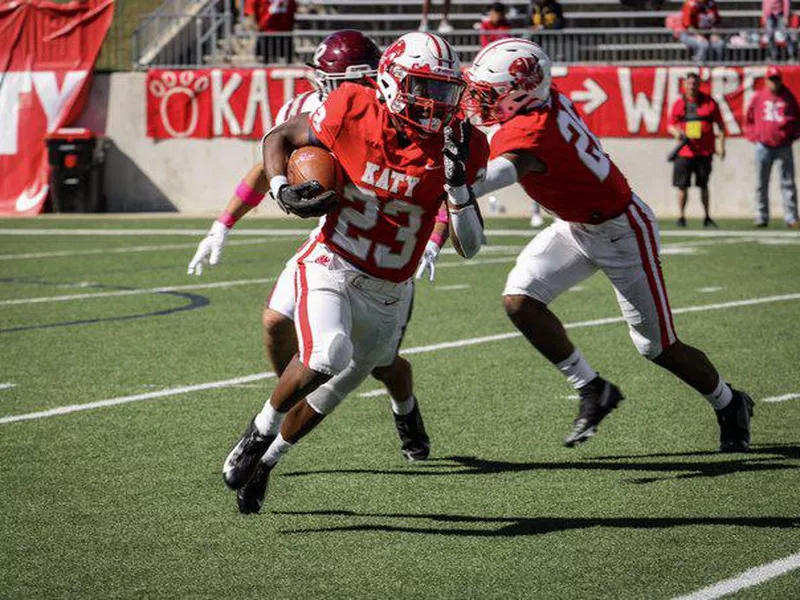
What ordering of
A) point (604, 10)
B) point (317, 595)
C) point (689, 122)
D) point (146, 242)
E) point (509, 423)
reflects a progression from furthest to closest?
1. point (604, 10)
2. point (689, 122)
3. point (146, 242)
4. point (509, 423)
5. point (317, 595)

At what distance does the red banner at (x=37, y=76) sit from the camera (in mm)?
20953

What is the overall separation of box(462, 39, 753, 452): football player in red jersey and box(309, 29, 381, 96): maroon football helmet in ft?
1.43

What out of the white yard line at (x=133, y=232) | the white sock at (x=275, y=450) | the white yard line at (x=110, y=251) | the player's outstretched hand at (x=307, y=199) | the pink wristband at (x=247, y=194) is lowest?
the white yard line at (x=133, y=232)

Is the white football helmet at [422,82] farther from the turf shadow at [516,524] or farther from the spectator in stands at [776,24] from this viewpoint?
the spectator in stands at [776,24]

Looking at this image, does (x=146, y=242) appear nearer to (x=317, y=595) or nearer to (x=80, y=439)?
(x=80, y=439)

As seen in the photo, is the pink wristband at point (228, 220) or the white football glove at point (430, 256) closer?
the pink wristband at point (228, 220)

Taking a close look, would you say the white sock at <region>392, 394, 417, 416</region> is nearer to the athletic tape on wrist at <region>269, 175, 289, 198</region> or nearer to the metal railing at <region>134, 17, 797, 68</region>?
the athletic tape on wrist at <region>269, 175, 289, 198</region>

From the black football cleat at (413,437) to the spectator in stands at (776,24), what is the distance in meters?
15.1

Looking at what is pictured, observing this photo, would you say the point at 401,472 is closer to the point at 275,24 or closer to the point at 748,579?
the point at 748,579

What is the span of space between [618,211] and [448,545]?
197 cm

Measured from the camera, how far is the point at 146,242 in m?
16.3

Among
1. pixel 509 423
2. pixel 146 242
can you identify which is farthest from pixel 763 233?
→ pixel 509 423

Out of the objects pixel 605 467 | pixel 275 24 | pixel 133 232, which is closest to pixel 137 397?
pixel 605 467

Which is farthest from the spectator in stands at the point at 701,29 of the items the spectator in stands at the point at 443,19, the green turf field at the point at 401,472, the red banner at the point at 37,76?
the green turf field at the point at 401,472
